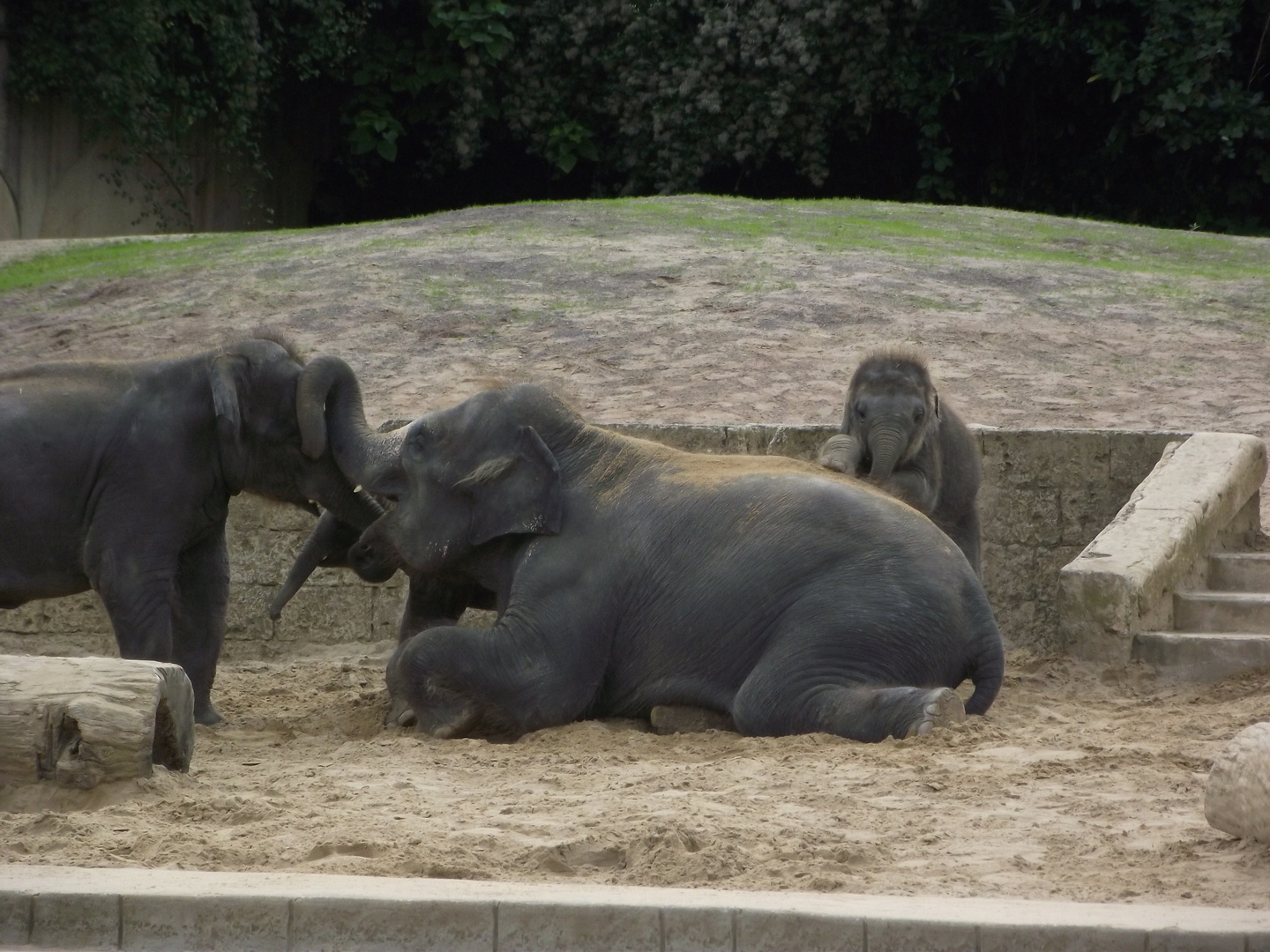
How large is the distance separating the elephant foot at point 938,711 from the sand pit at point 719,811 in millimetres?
68

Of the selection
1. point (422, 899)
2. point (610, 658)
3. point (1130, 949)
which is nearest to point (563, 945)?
point (422, 899)

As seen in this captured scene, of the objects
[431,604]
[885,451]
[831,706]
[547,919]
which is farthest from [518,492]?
[547,919]

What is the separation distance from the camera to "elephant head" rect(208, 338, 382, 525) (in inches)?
293

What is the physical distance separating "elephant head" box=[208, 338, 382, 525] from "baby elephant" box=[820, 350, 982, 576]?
2.24 meters

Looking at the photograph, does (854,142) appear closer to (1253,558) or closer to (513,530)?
(1253,558)

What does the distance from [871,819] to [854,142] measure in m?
21.9

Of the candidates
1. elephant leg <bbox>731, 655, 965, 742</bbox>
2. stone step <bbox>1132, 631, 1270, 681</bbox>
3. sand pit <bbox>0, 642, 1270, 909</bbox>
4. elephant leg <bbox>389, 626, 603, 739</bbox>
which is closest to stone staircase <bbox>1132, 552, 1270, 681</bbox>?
stone step <bbox>1132, 631, 1270, 681</bbox>

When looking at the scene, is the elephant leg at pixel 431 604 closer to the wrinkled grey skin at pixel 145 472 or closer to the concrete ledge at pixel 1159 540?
the wrinkled grey skin at pixel 145 472

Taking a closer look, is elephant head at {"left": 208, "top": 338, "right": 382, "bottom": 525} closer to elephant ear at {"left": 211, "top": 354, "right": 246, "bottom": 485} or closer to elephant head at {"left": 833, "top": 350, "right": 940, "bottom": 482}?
elephant ear at {"left": 211, "top": 354, "right": 246, "bottom": 485}

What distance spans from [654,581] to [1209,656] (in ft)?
7.78

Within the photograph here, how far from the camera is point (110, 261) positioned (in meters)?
17.2

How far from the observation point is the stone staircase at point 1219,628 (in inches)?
296

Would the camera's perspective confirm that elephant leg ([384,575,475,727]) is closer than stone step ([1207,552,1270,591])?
Yes

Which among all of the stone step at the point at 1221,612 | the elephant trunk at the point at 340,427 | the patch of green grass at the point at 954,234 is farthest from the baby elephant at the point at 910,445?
the patch of green grass at the point at 954,234
